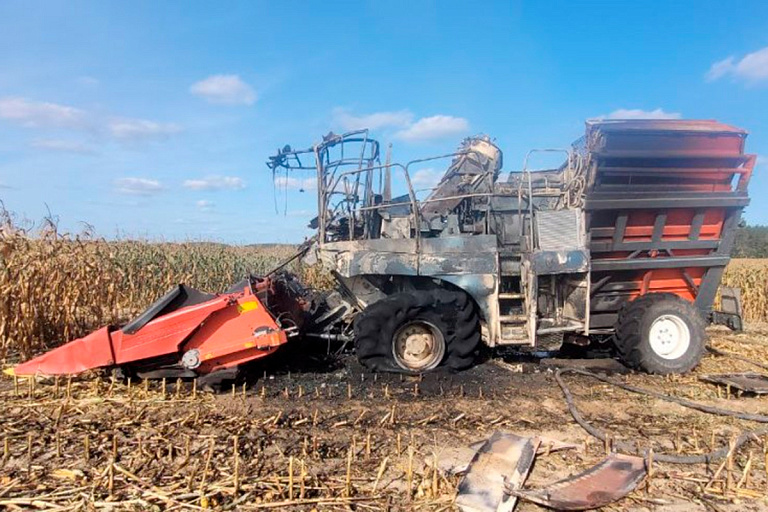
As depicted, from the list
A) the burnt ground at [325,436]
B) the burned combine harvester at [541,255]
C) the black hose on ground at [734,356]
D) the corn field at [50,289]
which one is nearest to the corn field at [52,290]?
the corn field at [50,289]

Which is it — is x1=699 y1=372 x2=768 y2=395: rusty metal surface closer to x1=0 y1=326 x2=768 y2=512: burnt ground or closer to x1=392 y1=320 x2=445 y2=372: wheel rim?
x1=0 y1=326 x2=768 y2=512: burnt ground

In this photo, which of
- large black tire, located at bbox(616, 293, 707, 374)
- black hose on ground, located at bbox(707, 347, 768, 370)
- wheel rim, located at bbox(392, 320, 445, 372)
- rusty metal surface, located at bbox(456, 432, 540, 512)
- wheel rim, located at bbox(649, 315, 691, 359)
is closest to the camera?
rusty metal surface, located at bbox(456, 432, 540, 512)

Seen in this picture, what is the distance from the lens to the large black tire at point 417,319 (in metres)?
6.08

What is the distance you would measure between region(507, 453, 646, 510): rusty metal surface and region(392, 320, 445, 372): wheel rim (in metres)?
2.58

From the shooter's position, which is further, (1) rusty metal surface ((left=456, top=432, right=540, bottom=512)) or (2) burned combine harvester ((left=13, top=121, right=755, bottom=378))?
(2) burned combine harvester ((left=13, top=121, right=755, bottom=378))

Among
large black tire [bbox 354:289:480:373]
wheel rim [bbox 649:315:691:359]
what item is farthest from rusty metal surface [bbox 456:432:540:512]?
wheel rim [bbox 649:315:691:359]

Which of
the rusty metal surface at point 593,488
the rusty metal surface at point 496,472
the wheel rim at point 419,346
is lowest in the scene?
the rusty metal surface at point 593,488

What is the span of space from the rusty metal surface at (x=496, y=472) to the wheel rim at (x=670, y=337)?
10.7 feet

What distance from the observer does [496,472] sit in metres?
3.61

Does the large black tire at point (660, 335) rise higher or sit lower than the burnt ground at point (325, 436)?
higher

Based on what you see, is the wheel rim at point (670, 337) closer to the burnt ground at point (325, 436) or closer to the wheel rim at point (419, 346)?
the burnt ground at point (325, 436)

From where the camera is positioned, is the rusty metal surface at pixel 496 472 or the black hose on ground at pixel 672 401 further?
the black hose on ground at pixel 672 401

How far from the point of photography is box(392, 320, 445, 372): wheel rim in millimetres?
6207

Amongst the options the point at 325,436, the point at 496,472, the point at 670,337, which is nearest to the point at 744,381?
the point at 670,337
